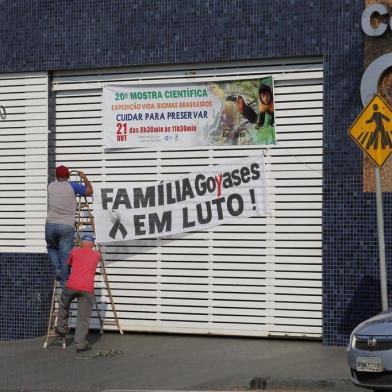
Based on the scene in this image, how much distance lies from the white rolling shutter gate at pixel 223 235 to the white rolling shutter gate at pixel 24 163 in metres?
0.26

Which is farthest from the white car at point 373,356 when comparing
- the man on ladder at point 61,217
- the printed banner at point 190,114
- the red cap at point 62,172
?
the red cap at point 62,172

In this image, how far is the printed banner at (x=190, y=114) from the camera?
12.7 meters

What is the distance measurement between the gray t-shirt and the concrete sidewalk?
5.88ft

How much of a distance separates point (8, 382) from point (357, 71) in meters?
5.98

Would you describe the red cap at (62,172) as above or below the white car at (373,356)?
above

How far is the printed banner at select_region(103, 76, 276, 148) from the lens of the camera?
1268 centimetres

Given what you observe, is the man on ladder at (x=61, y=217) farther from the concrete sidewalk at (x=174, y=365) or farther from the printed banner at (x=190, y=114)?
the concrete sidewalk at (x=174, y=365)

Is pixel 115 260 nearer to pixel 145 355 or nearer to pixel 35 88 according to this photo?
pixel 145 355

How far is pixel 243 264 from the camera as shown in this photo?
12594mm

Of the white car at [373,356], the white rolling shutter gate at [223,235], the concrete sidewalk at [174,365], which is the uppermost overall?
the white rolling shutter gate at [223,235]

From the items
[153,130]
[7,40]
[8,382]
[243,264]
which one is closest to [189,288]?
[243,264]

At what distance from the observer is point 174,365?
436 inches

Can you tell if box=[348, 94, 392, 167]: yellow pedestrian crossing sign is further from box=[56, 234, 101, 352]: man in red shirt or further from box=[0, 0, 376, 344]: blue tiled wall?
A: box=[56, 234, 101, 352]: man in red shirt

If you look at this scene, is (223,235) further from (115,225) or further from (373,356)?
(373,356)
